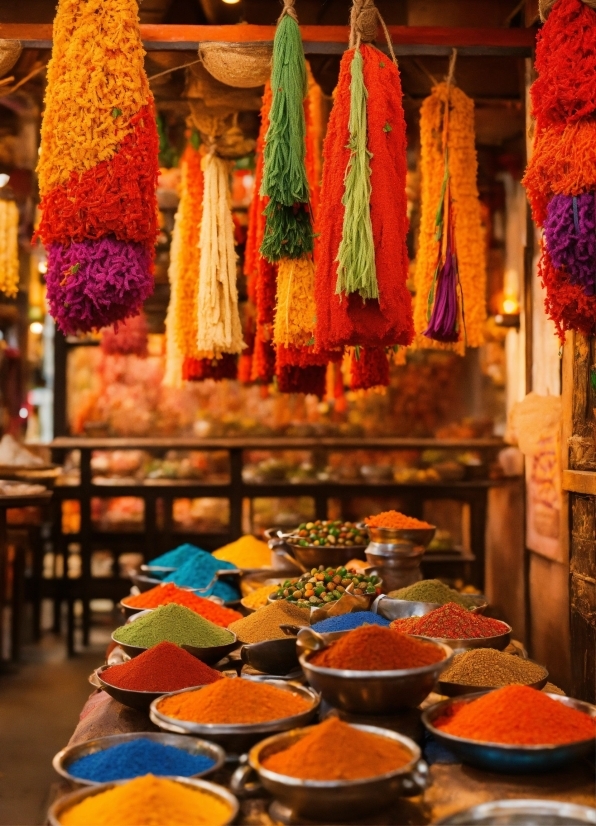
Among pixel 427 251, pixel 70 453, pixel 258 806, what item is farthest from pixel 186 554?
pixel 70 453

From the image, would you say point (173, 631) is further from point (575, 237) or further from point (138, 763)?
point (575, 237)

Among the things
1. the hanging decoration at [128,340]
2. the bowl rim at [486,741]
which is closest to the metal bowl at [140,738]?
the bowl rim at [486,741]

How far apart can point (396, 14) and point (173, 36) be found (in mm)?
1373

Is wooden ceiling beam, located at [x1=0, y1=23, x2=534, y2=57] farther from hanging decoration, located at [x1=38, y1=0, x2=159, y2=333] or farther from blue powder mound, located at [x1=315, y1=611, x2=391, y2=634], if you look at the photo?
blue powder mound, located at [x1=315, y1=611, x2=391, y2=634]

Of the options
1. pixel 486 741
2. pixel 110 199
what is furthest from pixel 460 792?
pixel 110 199

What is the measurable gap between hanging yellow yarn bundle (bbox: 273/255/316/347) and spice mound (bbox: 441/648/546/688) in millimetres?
1162

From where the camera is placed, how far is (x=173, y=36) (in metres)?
3.04

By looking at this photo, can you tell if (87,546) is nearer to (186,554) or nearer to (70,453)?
(70,453)

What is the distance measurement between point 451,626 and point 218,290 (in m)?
1.55

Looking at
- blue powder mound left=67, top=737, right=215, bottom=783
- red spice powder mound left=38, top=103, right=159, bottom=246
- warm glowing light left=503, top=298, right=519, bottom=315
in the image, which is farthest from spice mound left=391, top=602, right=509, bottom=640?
warm glowing light left=503, top=298, right=519, bottom=315

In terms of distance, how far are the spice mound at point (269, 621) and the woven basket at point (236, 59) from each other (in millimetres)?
1734

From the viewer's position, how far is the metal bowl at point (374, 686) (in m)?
1.61

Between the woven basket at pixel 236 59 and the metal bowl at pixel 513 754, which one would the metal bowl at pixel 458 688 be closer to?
the metal bowl at pixel 513 754

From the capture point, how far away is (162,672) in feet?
6.37
